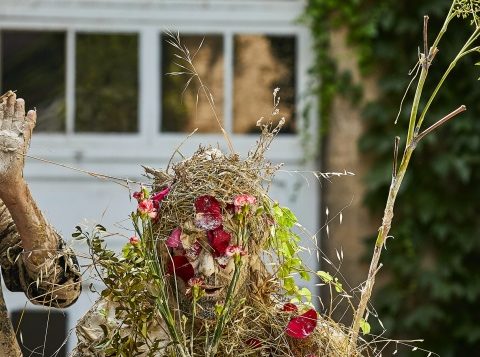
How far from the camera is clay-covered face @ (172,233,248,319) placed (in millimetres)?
1839

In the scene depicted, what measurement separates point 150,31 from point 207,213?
12.9ft

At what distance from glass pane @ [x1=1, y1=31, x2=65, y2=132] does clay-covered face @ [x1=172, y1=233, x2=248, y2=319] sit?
3.96 metres

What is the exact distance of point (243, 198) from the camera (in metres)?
1.79

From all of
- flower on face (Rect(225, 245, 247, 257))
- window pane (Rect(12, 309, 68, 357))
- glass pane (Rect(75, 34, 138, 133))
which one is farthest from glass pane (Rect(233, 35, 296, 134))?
flower on face (Rect(225, 245, 247, 257))

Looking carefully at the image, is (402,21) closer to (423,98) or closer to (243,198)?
(423,98)

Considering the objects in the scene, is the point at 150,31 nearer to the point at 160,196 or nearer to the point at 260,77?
the point at 260,77

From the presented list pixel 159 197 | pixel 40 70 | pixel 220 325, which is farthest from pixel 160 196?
pixel 40 70

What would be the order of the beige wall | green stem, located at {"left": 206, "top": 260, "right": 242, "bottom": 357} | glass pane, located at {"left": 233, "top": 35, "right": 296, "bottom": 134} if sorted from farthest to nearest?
glass pane, located at {"left": 233, "top": 35, "right": 296, "bottom": 134}
the beige wall
green stem, located at {"left": 206, "top": 260, "right": 242, "bottom": 357}

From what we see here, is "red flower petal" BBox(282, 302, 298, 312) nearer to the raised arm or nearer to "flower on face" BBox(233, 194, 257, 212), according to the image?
"flower on face" BBox(233, 194, 257, 212)

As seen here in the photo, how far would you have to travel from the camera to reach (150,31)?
569 centimetres

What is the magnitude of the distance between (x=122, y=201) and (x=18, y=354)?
139 inches

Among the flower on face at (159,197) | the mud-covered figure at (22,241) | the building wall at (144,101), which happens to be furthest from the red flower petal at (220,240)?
the building wall at (144,101)

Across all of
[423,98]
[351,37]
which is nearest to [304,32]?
[351,37]

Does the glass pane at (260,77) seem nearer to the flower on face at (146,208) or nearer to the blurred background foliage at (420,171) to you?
the blurred background foliage at (420,171)
